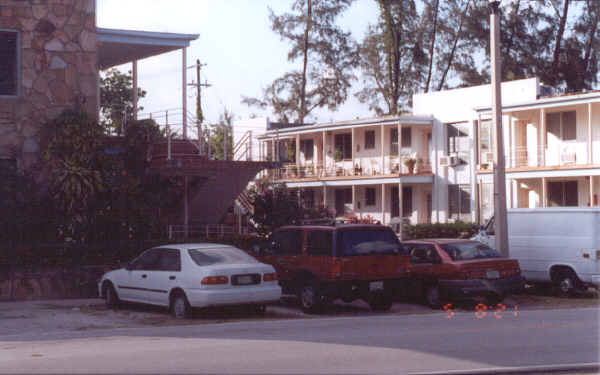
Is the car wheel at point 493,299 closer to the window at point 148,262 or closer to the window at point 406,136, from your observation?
the window at point 148,262

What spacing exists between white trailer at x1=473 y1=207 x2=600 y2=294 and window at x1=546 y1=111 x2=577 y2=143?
52.0 ft

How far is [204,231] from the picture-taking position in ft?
83.6

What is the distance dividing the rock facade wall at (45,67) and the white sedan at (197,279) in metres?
6.80

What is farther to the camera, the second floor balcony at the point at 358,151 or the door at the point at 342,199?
the door at the point at 342,199

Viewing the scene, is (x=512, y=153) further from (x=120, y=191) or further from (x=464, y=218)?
(x=120, y=191)

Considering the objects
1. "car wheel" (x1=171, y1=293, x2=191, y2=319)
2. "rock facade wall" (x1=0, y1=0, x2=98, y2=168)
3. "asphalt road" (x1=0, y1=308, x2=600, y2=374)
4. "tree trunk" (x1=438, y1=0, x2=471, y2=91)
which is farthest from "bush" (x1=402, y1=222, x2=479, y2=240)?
"car wheel" (x1=171, y1=293, x2=191, y2=319)

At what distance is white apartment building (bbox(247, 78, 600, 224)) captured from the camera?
35.8 metres

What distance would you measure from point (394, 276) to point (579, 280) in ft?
18.1

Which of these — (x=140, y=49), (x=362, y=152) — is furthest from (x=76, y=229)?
(x=362, y=152)

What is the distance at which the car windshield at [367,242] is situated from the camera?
16703 mm

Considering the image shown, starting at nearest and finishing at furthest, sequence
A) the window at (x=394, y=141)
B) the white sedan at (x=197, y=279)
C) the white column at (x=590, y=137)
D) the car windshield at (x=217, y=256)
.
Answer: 1. the white sedan at (x=197, y=279)
2. the car windshield at (x=217, y=256)
3. the white column at (x=590, y=137)
4. the window at (x=394, y=141)

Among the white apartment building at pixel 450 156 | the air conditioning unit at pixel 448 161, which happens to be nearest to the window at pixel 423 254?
the white apartment building at pixel 450 156

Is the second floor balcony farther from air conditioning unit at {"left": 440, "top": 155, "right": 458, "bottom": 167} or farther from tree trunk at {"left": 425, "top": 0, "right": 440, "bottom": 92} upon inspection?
tree trunk at {"left": 425, "top": 0, "right": 440, "bottom": 92}

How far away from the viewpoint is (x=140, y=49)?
25.8 metres
